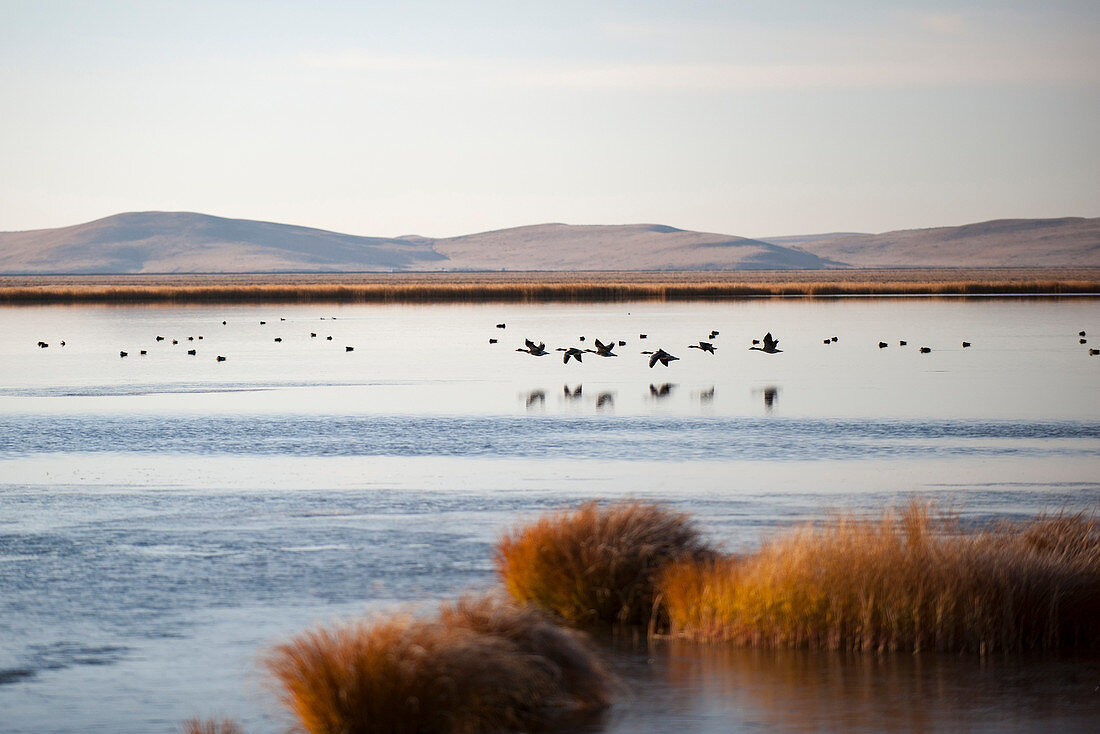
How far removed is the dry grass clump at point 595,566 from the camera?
11.0 meters

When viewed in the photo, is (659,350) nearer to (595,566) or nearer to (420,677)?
(595,566)

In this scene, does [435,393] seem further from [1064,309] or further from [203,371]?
[1064,309]

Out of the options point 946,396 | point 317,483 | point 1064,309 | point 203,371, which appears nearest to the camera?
point 317,483

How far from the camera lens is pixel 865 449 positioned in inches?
822

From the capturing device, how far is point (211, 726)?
7684mm

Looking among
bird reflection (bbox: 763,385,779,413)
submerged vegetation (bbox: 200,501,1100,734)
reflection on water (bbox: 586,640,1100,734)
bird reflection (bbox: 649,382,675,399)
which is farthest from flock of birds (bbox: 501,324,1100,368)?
reflection on water (bbox: 586,640,1100,734)

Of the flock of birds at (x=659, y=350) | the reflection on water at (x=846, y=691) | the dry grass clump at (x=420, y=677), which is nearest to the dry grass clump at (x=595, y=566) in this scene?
the reflection on water at (x=846, y=691)

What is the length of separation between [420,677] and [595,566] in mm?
3260

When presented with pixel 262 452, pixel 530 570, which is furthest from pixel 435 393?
pixel 530 570

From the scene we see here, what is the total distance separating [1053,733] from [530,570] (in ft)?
14.4

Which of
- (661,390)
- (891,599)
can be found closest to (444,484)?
(891,599)

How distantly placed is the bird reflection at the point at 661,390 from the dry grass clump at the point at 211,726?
74.0 feet

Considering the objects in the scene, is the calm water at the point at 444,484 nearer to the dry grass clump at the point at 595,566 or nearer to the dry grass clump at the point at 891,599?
the dry grass clump at the point at 891,599

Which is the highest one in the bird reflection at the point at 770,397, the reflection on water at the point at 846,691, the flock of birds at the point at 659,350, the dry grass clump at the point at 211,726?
the flock of birds at the point at 659,350
